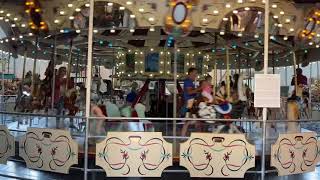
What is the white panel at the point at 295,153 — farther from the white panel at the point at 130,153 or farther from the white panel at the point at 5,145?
the white panel at the point at 5,145

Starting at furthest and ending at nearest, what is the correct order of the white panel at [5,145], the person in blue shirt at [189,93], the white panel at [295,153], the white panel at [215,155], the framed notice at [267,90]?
the person in blue shirt at [189,93] → the white panel at [5,145] → the white panel at [295,153] → the white panel at [215,155] → the framed notice at [267,90]

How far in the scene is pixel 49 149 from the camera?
7.73m

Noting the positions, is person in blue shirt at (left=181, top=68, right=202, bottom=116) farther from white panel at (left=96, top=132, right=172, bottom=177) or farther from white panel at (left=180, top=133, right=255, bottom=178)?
white panel at (left=96, top=132, right=172, bottom=177)

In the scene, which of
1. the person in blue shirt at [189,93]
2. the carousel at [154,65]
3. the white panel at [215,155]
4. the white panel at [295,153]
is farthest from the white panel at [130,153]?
the person in blue shirt at [189,93]

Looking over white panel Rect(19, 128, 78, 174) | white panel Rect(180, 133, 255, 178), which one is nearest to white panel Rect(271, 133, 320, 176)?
white panel Rect(180, 133, 255, 178)

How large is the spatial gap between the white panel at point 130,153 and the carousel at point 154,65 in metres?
0.07

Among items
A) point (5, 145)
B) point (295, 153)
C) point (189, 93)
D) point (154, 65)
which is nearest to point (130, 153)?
point (5, 145)

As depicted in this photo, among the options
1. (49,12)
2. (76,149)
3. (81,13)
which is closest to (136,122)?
(76,149)

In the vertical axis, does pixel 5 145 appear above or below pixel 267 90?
below

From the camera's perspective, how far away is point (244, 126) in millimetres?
8406

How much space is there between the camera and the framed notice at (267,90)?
742cm

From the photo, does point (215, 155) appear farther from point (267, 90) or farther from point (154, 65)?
point (154, 65)

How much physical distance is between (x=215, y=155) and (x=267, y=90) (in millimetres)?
1296

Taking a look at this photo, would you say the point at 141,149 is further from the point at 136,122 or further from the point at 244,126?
the point at 244,126
